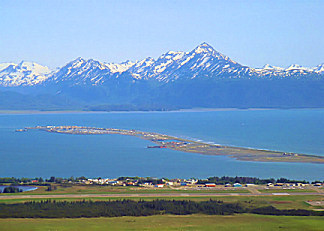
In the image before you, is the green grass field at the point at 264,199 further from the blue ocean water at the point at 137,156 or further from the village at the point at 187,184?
the blue ocean water at the point at 137,156

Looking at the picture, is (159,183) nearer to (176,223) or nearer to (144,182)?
(144,182)

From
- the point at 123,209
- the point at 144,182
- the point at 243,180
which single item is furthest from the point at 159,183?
the point at 123,209

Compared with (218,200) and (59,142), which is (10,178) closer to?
(218,200)

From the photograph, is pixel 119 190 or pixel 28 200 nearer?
pixel 28 200

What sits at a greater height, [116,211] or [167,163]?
[167,163]

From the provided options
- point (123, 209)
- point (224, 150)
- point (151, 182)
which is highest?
point (224, 150)

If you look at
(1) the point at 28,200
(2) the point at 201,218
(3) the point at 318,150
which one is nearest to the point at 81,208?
(1) the point at 28,200

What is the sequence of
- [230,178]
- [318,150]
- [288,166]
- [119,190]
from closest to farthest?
1. [119,190]
2. [230,178]
3. [288,166]
4. [318,150]
